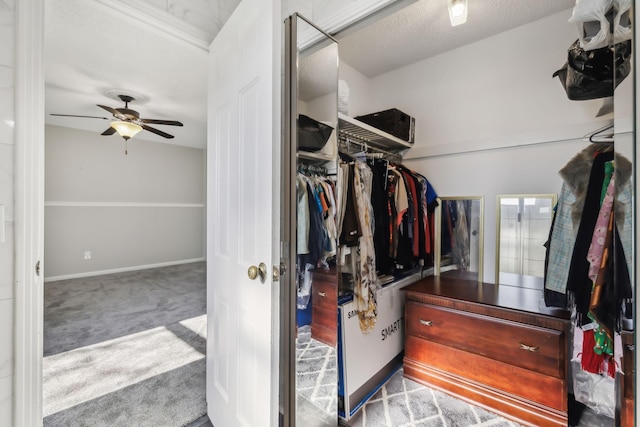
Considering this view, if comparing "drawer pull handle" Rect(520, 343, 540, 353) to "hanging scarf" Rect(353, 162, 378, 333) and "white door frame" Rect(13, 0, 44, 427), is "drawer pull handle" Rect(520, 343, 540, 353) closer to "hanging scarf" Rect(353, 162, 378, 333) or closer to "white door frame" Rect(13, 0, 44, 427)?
"hanging scarf" Rect(353, 162, 378, 333)

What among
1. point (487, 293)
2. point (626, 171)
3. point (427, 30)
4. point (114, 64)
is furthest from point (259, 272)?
point (114, 64)

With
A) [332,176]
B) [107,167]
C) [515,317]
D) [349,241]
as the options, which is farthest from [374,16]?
[107,167]

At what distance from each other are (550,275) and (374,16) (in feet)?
5.08

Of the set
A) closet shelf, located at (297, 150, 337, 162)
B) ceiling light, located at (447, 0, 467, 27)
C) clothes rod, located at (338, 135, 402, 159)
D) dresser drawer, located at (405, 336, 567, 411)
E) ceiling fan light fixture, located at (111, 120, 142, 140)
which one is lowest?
dresser drawer, located at (405, 336, 567, 411)

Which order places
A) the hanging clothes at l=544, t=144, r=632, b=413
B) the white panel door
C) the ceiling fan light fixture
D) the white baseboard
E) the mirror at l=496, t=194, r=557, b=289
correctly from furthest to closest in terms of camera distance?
the white baseboard, the ceiling fan light fixture, the mirror at l=496, t=194, r=557, b=289, the white panel door, the hanging clothes at l=544, t=144, r=632, b=413

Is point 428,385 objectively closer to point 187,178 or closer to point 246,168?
point 246,168

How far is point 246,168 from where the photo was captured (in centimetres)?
115

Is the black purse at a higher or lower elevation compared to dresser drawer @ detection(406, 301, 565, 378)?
higher

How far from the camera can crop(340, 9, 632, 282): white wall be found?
186cm

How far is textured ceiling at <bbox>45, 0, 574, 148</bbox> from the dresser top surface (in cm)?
192

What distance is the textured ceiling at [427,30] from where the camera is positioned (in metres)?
1.80

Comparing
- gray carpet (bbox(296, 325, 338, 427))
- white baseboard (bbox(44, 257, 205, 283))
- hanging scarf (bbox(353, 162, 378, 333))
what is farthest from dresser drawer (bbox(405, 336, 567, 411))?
white baseboard (bbox(44, 257, 205, 283))

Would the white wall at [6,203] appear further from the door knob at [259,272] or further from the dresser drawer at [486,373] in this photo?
the dresser drawer at [486,373]

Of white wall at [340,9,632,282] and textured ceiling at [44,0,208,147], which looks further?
white wall at [340,9,632,282]
